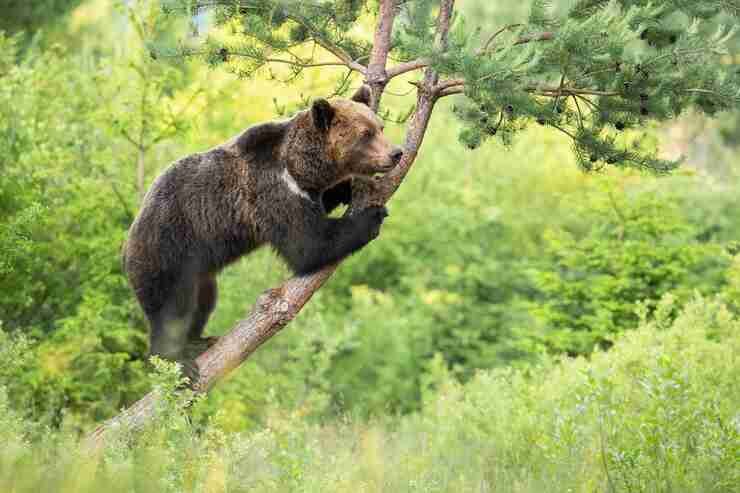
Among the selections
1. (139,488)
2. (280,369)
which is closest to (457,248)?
(280,369)

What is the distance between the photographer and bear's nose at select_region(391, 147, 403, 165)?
601 centimetres

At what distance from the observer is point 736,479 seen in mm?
5664

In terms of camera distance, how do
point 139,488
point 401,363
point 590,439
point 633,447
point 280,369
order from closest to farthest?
point 139,488 < point 633,447 < point 590,439 < point 280,369 < point 401,363

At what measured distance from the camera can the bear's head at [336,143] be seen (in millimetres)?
6168

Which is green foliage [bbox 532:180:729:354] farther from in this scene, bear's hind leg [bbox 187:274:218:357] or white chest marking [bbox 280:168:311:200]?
white chest marking [bbox 280:168:311:200]

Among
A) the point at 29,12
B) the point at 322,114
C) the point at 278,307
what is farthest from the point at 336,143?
the point at 29,12

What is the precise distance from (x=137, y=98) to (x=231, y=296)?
3053 mm

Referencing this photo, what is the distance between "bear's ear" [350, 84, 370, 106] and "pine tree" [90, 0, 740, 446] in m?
0.04

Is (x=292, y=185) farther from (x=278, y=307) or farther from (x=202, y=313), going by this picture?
(x=202, y=313)

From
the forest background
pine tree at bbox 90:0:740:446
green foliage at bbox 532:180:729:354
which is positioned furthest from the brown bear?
green foliage at bbox 532:180:729:354

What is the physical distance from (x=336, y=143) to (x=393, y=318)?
37.5ft

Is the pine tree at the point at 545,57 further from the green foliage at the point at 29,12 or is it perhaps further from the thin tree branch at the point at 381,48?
the green foliage at the point at 29,12

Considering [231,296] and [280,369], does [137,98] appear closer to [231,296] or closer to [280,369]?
[231,296]

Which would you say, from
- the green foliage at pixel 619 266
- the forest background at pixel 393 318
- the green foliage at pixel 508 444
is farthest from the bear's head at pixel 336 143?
the green foliage at pixel 619 266
